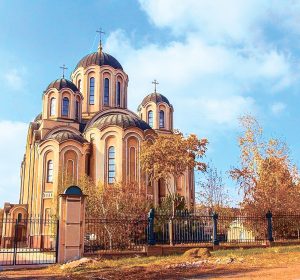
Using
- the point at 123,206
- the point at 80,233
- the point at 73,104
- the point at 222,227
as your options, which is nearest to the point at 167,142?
Answer: the point at 123,206

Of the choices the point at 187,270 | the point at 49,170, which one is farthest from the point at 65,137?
the point at 187,270

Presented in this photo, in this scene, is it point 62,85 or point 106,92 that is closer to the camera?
point 62,85

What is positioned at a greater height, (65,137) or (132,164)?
(65,137)

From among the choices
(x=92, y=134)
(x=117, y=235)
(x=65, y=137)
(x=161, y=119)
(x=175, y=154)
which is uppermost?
(x=161, y=119)

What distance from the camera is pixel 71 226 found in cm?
1426

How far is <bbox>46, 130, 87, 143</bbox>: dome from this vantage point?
1284 inches

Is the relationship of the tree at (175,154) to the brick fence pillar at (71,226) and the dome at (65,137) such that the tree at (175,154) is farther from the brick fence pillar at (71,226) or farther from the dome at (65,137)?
Result: the dome at (65,137)

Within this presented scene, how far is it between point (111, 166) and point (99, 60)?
12510 mm

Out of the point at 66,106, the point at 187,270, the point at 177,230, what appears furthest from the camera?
the point at 66,106

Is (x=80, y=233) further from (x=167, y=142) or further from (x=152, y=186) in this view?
(x=152, y=186)

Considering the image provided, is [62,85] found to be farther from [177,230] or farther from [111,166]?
[177,230]

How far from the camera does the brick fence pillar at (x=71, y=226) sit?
45.9 feet

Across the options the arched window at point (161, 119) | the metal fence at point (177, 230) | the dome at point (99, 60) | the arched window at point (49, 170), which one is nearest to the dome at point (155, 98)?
the arched window at point (161, 119)

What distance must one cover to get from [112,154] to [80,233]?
60.6 feet
